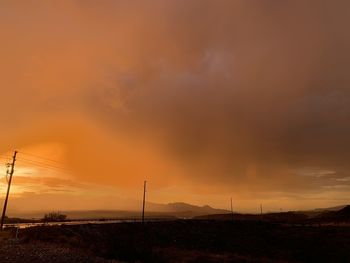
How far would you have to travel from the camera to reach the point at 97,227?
68062 mm

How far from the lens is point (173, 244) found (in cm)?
7000

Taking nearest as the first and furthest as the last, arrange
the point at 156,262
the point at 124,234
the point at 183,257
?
the point at 156,262
the point at 183,257
the point at 124,234

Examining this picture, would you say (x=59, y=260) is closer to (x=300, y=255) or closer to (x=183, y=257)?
(x=183, y=257)

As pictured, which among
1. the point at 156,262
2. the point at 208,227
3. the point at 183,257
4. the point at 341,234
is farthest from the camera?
the point at 208,227

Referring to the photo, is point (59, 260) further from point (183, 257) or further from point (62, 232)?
point (62, 232)

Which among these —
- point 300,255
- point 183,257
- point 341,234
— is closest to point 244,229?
point 341,234

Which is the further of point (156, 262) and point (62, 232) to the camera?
point (62, 232)

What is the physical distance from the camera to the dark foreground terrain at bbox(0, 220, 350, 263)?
39706 millimetres

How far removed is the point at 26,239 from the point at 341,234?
83.8m

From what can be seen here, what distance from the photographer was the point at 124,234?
2815 inches

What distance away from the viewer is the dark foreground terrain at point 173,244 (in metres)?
39.7

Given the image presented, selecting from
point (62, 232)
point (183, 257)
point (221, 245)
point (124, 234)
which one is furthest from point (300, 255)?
point (62, 232)

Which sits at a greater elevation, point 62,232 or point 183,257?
point 62,232

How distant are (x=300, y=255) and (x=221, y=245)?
1759 cm
